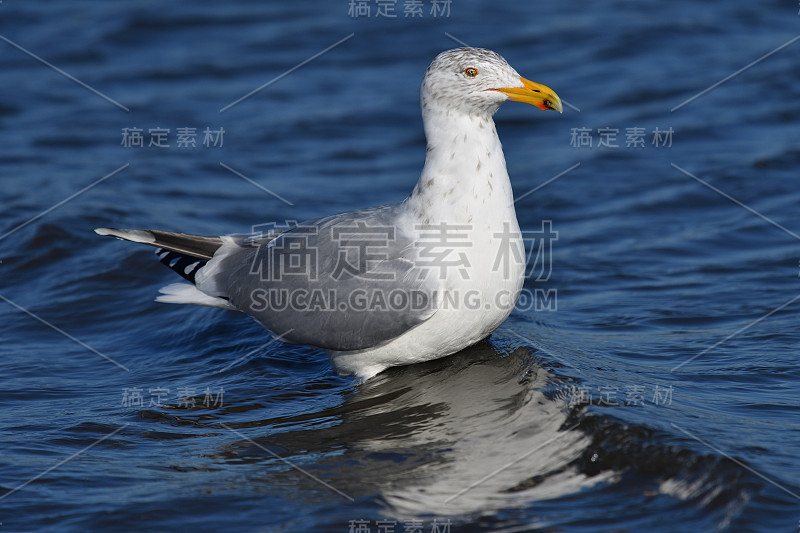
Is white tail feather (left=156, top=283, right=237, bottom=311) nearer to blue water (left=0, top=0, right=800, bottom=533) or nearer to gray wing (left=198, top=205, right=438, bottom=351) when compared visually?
gray wing (left=198, top=205, right=438, bottom=351)

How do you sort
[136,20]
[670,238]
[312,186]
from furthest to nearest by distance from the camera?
1. [136,20]
2. [312,186]
3. [670,238]

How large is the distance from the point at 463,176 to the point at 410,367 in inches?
54.0

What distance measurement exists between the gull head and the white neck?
82 mm

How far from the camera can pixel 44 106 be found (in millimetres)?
13078

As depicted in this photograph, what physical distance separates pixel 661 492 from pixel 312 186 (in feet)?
22.2

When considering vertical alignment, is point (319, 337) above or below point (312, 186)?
below

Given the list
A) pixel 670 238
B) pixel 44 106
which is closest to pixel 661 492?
pixel 670 238

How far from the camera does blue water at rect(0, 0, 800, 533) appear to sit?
4.66m

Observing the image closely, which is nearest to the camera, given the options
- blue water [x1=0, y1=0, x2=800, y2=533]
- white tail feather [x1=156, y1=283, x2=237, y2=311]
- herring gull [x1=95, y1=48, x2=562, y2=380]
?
blue water [x1=0, y1=0, x2=800, y2=533]

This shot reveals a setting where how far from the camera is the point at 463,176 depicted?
561cm

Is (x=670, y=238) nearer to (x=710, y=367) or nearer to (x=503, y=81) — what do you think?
(x=710, y=367)

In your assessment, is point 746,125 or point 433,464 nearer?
point 433,464

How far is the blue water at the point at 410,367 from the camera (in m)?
4.66

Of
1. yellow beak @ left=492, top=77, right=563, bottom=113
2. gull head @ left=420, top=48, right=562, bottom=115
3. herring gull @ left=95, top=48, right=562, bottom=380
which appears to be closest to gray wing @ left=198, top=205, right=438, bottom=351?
herring gull @ left=95, top=48, right=562, bottom=380
